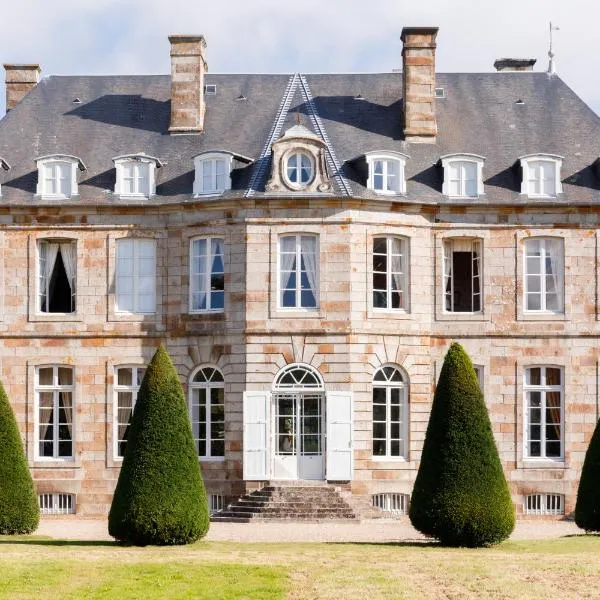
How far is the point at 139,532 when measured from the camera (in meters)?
25.0

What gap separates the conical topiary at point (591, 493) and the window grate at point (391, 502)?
6059 mm

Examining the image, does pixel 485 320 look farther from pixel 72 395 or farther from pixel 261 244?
pixel 72 395

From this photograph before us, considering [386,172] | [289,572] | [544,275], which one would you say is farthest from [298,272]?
[289,572]

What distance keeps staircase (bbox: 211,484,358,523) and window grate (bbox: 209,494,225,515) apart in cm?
51

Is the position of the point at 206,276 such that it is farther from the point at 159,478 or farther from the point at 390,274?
the point at 159,478

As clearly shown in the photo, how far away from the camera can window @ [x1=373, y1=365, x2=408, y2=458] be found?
33.9 meters

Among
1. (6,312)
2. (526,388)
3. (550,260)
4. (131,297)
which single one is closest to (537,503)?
(526,388)

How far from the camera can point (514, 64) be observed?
39031 mm

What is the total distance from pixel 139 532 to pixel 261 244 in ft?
32.8

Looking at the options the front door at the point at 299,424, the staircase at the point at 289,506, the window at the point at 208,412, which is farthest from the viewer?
the window at the point at 208,412

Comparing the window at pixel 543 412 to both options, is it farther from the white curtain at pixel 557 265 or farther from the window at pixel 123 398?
the window at pixel 123 398

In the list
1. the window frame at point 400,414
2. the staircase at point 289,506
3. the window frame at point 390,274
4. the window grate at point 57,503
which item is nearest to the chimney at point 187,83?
the window frame at point 390,274

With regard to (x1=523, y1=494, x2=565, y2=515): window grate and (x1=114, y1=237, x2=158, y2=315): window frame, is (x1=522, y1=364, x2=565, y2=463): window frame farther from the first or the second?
(x1=114, y1=237, x2=158, y2=315): window frame

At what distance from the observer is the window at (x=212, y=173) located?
3425cm
